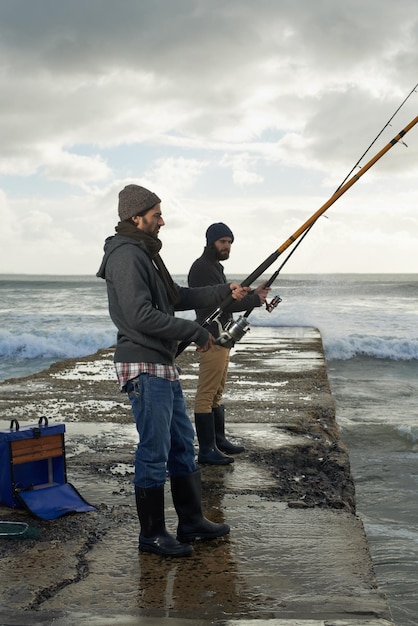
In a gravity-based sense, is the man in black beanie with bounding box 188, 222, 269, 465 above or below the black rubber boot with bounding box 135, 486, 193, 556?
above

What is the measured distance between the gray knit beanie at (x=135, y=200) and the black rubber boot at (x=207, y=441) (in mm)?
1907

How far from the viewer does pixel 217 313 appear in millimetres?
3914

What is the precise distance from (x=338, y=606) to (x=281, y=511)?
1226 mm

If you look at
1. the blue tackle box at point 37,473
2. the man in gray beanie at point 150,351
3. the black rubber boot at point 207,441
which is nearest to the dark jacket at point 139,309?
the man in gray beanie at point 150,351

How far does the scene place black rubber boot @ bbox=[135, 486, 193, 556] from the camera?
10.5ft

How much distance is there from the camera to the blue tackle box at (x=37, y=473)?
3.76 meters

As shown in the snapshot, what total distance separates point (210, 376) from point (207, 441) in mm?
414

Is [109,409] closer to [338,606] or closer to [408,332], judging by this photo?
[338,606]

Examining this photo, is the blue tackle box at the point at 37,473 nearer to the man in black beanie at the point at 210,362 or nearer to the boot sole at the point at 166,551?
the boot sole at the point at 166,551

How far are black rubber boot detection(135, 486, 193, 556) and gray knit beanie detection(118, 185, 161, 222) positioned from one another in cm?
118

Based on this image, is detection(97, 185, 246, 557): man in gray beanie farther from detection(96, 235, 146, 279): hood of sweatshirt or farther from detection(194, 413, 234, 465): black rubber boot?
detection(194, 413, 234, 465): black rubber boot

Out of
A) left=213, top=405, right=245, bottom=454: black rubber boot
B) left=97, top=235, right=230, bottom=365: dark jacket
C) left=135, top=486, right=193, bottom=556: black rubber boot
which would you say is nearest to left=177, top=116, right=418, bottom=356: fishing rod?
left=97, top=235, right=230, bottom=365: dark jacket

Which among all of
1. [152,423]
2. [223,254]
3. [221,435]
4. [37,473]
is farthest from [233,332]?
[221,435]

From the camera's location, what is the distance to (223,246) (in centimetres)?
485
